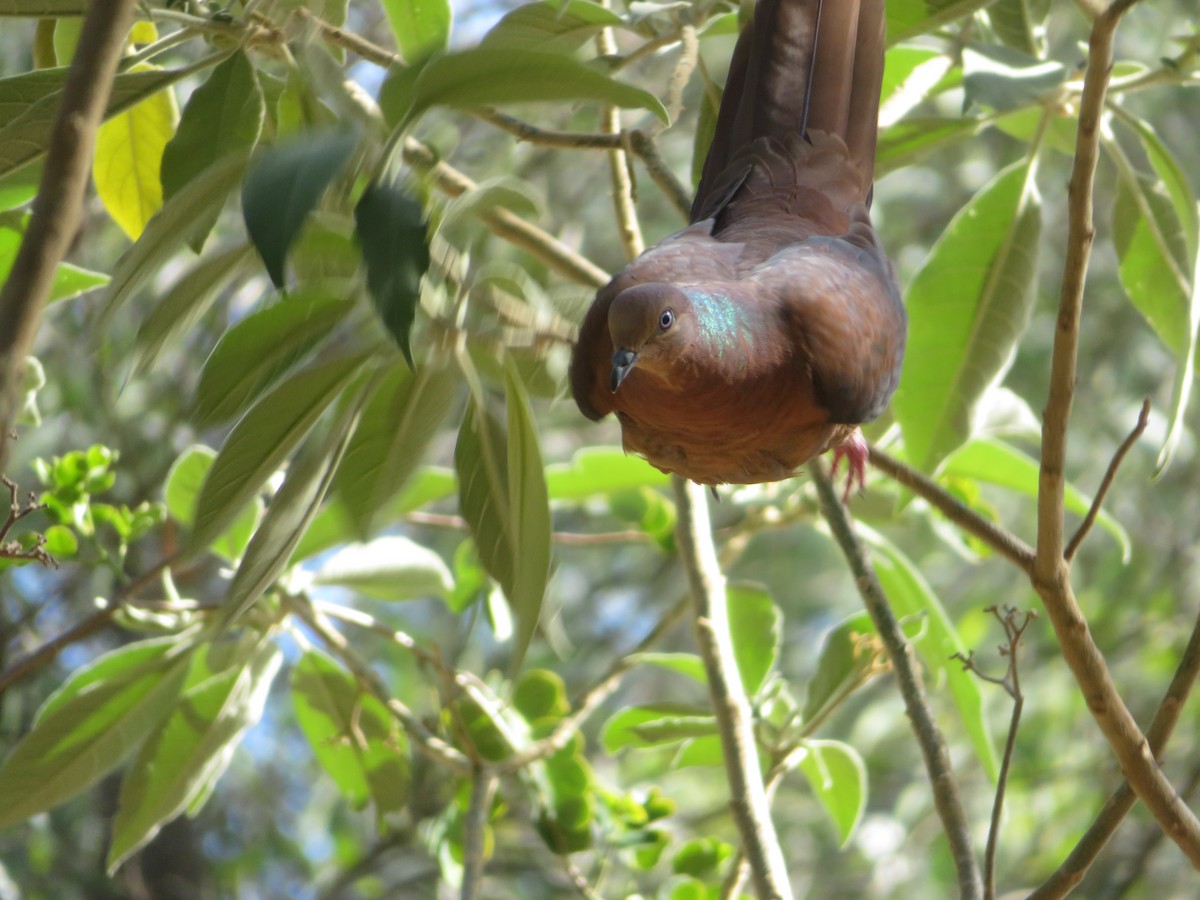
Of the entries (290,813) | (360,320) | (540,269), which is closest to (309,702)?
(540,269)

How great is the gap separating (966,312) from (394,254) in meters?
1.51

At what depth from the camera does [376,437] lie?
1.71 m

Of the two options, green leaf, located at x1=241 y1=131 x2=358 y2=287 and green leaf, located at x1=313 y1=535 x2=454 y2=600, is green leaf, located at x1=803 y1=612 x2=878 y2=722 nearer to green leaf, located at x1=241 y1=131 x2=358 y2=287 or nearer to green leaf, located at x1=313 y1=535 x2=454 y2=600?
green leaf, located at x1=313 y1=535 x2=454 y2=600

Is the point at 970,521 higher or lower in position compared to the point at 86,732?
higher

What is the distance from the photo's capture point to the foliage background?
405 centimetres

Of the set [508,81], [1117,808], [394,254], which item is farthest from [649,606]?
[394,254]

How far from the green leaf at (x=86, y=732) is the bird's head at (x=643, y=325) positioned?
889 mm

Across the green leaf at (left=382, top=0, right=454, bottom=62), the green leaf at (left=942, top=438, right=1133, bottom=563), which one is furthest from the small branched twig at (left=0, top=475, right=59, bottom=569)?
the green leaf at (left=942, top=438, right=1133, bottom=563)

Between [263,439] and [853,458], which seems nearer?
[263,439]

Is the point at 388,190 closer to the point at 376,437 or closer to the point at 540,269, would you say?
the point at 376,437

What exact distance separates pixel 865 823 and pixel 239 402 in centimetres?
433

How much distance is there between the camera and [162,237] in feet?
4.56

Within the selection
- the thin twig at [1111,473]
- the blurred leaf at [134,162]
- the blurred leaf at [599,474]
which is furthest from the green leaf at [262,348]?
the blurred leaf at [599,474]

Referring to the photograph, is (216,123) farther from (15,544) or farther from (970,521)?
(970,521)
